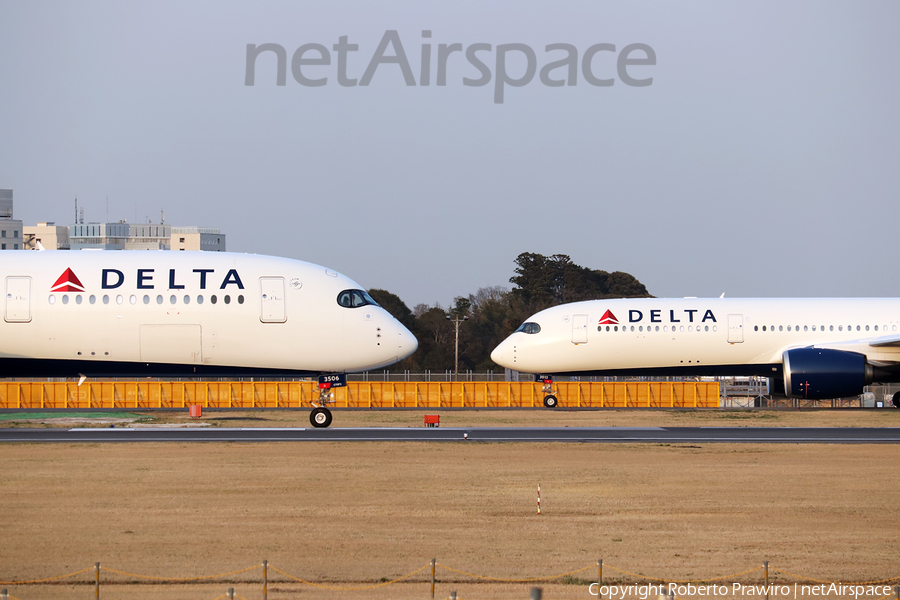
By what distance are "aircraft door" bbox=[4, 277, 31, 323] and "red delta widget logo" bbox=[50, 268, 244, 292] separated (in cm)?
80

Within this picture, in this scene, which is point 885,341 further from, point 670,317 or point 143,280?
point 143,280

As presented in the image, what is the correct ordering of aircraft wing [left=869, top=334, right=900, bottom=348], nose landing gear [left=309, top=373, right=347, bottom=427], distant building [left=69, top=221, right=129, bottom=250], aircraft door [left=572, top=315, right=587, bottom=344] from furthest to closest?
distant building [left=69, top=221, right=129, bottom=250], aircraft door [left=572, top=315, right=587, bottom=344], aircraft wing [left=869, top=334, right=900, bottom=348], nose landing gear [left=309, top=373, right=347, bottom=427]

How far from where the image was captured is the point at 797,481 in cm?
2253

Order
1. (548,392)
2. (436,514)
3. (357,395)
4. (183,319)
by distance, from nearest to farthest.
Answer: (436,514), (183,319), (548,392), (357,395)

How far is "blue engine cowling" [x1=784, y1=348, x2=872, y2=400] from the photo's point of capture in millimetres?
42250

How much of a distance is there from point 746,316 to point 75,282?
30628 millimetres

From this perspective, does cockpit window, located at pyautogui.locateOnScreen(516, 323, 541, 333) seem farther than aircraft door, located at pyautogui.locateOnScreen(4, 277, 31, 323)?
Yes

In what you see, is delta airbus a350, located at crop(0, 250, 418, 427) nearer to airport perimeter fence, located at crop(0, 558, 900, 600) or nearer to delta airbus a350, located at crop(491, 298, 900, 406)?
airport perimeter fence, located at crop(0, 558, 900, 600)

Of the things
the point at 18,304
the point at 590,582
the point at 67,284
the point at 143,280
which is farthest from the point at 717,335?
the point at 590,582

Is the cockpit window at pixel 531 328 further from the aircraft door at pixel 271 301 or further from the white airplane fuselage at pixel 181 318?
the aircraft door at pixel 271 301

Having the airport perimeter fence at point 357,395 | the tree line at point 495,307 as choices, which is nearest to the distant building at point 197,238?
the tree line at point 495,307

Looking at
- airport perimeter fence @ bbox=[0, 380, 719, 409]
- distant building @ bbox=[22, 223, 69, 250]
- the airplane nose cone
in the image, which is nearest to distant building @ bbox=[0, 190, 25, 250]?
distant building @ bbox=[22, 223, 69, 250]

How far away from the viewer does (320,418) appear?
32.3 metres

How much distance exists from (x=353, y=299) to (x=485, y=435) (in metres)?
6.45
